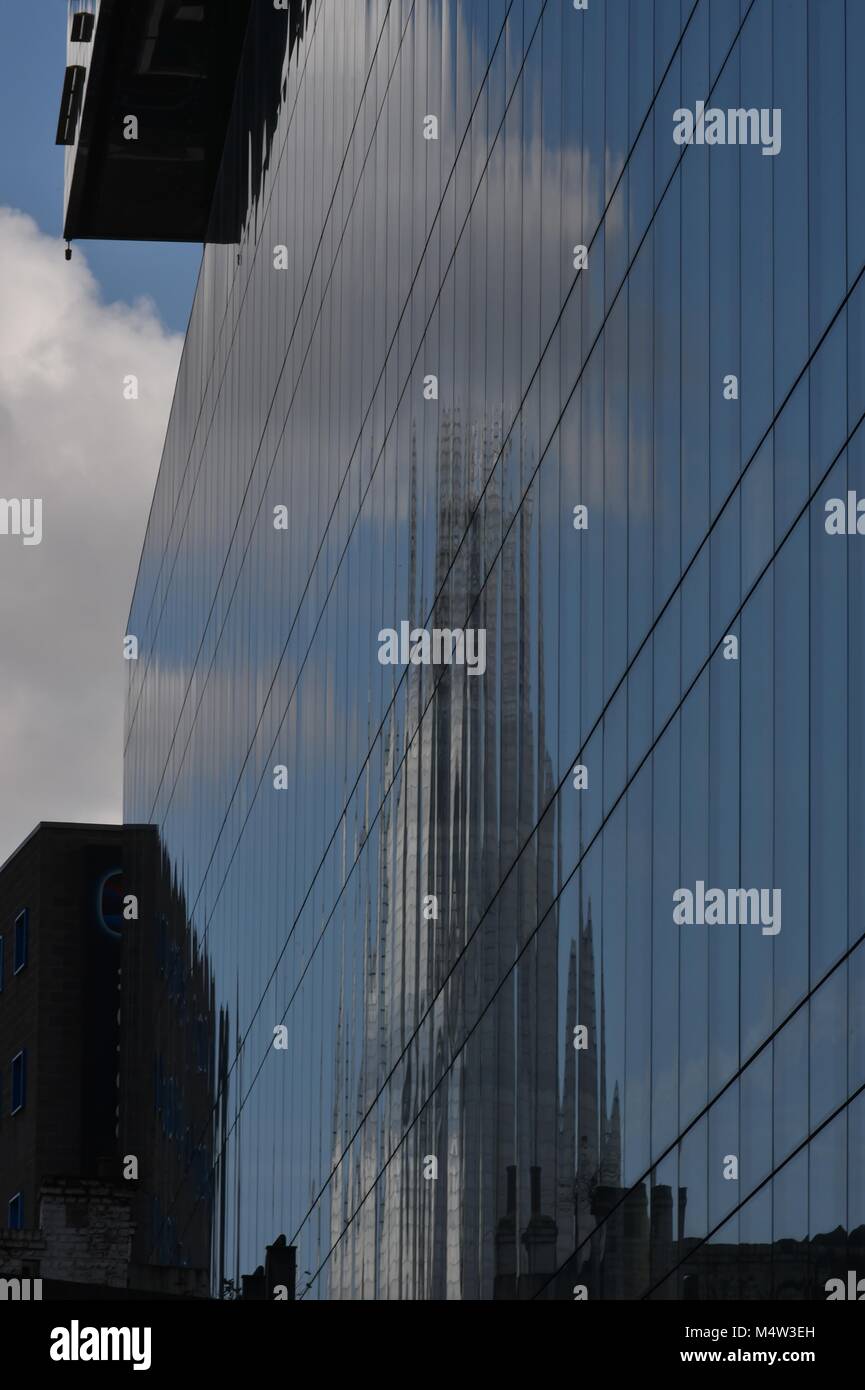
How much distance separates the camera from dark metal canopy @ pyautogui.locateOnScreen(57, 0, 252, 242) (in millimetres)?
56688

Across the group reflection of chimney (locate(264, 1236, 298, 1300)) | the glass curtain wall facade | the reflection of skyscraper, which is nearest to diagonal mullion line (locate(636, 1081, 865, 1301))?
the glass curtain wall facade

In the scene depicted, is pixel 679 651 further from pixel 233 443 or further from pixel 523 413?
pixel 233 443

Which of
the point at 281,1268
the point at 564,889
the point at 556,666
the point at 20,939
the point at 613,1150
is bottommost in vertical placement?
the point at 613,1150

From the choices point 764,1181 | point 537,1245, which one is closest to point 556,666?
point 537,1245

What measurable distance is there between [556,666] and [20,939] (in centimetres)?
5449

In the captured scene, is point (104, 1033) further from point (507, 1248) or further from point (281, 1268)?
point (507, 1248)

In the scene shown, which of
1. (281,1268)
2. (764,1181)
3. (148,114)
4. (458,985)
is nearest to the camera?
(764,1181)

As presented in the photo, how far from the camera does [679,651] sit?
2038 cm

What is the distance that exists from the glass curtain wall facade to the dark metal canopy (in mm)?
8809

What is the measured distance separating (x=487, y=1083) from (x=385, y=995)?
22.4 ft

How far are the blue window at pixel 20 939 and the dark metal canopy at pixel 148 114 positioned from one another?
66.9 ft

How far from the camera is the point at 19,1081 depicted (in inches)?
2982

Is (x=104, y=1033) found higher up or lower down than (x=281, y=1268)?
higher up

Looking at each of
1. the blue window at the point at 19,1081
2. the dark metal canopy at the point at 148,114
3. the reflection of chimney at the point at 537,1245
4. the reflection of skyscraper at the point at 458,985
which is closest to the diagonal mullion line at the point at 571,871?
the reflection of skyscraper at the point at 458,985
